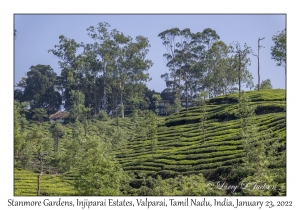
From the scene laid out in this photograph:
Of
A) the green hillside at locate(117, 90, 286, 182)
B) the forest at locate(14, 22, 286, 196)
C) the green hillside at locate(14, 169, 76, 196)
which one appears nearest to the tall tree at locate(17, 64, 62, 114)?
the forest at locate(14, 22, 286, 196)

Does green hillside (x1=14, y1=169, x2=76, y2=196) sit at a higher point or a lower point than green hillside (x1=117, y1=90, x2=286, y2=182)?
lower

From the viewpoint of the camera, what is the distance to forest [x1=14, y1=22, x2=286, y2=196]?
136 feet

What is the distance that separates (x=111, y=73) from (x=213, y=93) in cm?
1846

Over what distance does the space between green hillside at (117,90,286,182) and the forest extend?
0.13 m

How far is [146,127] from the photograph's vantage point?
68.2 meters

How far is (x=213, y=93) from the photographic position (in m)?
97.8

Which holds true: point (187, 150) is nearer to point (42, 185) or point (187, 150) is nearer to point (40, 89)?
point (42, 185)

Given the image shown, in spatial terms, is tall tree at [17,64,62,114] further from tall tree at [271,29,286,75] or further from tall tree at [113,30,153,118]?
tall tree at [271,29,286,75]

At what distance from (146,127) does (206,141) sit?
12.4 metres

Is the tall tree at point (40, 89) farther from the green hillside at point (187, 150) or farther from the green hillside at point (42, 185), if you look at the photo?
the green hillside at point (42, 185)

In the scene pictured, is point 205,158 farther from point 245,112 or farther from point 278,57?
point 278,57

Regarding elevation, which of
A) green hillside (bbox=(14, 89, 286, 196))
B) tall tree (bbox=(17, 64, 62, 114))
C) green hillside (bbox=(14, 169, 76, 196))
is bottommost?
green hillside (bbox=(14, 169, 76, 196))

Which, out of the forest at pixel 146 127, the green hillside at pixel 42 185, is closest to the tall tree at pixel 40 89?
the forest at pixel 146 127

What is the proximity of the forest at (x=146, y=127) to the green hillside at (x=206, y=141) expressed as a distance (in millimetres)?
126
